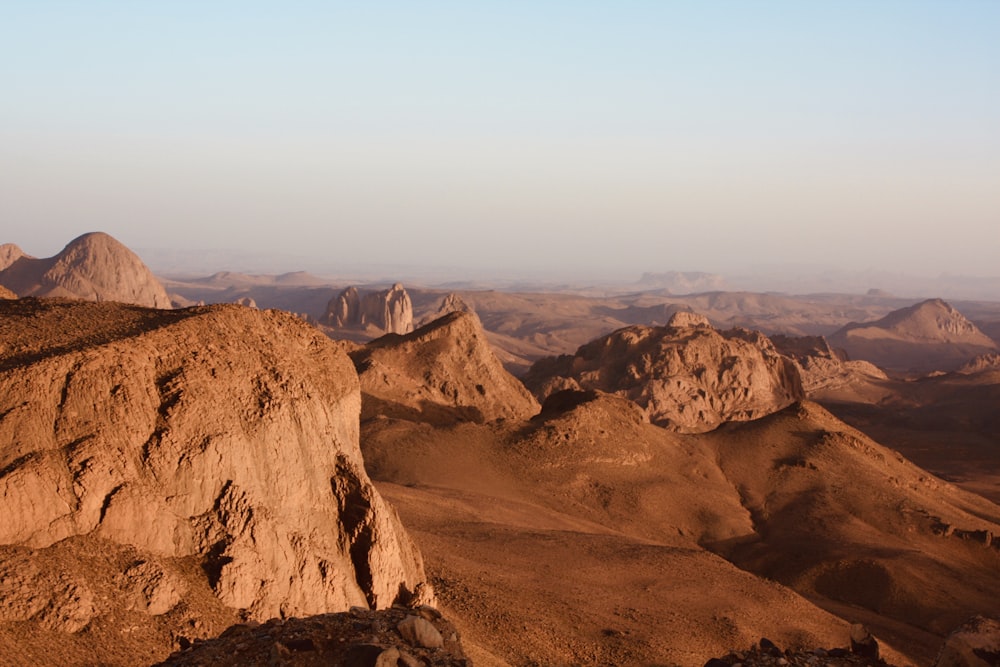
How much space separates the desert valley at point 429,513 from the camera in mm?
10633

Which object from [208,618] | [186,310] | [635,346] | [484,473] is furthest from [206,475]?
[635,346]

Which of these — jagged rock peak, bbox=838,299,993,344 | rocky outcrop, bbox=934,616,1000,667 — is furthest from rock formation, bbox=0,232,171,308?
jagged rock peak, bbox=838,299,993,344

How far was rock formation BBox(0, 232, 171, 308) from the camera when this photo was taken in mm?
79125

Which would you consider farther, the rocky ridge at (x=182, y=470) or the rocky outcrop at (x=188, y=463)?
the rocky outcrop at (x=188, y=463)

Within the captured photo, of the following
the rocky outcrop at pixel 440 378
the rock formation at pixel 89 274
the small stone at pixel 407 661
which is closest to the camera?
the small stone at pixel 407 661

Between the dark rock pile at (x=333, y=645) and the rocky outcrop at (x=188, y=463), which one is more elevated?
the rocky outcrop at (x=188, y=463)

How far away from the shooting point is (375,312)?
10056cm

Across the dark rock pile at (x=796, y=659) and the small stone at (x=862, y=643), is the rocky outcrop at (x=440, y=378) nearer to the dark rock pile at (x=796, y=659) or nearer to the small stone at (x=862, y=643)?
the small stone at (x=862, y=643)

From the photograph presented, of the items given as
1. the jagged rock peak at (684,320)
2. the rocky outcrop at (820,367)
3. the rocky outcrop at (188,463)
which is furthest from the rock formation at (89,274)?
the rocky outcrop at (188,463)

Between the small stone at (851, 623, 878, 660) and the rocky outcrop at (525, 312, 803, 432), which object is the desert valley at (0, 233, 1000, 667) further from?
the rocky outcrop at (525, 312, 803, 432)

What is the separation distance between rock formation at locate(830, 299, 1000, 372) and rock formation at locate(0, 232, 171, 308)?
9418cm

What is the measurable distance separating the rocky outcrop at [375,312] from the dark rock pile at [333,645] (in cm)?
8726

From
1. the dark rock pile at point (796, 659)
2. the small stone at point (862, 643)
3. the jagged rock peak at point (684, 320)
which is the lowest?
the jagged rock peak at point (684, 320)

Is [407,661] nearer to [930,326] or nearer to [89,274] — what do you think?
[89,274]
